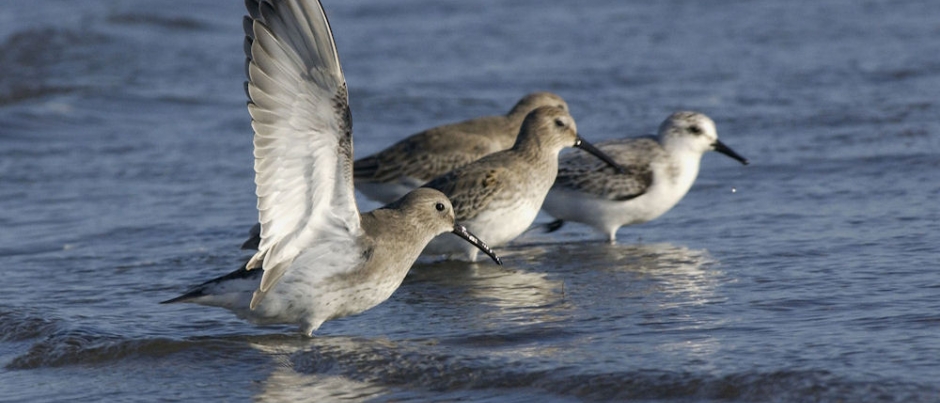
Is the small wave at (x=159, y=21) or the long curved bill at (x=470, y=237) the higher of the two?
the small wave at (x=159, y=21)

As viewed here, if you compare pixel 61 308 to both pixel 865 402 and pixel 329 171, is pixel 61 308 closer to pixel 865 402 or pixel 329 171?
pixel 329 171

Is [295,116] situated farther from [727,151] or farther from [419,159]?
[727,151]

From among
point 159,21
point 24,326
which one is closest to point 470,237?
point 24,326

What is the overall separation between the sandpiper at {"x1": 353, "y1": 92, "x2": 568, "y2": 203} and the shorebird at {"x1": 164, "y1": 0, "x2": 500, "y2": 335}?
249 centimetres

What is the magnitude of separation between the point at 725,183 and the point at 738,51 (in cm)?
534

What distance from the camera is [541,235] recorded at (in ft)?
30.5

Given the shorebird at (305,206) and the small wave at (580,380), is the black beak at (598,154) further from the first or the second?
the small wave at (580,380)

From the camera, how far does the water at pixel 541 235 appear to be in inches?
236

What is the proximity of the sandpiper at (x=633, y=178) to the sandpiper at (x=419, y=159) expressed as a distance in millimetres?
622

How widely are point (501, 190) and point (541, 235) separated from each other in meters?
1.16

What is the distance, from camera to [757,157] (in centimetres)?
1057

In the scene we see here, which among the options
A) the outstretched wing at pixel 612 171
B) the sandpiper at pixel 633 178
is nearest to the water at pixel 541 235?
the sandpiper at pixel 633 178

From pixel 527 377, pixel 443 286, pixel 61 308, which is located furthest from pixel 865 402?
pixel 61 308

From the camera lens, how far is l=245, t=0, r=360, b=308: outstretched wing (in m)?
5.89
